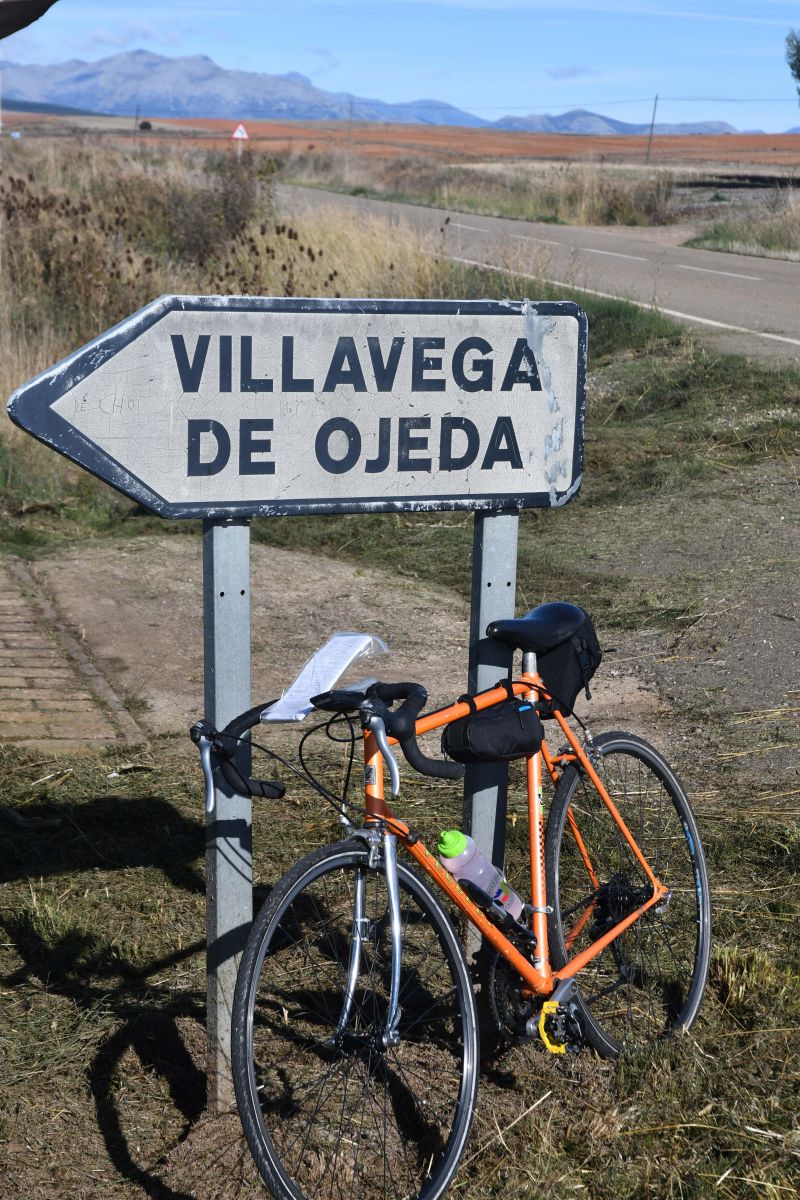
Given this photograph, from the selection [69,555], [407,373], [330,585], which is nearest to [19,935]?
[407,373]

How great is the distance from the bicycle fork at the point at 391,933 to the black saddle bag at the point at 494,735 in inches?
11.5

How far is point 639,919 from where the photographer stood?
10.9 ft

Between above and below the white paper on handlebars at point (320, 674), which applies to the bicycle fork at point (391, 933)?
below

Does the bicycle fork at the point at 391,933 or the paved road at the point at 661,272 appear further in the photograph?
the paved road at the point at 661,272

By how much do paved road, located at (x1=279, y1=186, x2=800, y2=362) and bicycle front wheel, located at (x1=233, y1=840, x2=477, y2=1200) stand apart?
7.98 m

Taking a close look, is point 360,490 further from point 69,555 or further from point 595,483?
point 595,483

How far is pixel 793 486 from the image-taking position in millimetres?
7598

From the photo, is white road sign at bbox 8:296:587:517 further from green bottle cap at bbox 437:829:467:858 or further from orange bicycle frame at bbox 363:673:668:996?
green bottle cap at bbox 437:829:467:858

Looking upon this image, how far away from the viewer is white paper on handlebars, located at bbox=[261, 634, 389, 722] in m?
2.42

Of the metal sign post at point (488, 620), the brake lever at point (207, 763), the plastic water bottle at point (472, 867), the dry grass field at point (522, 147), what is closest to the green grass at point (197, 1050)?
the plastic water bottle at point (472, 867)

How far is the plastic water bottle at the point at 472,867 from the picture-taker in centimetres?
262

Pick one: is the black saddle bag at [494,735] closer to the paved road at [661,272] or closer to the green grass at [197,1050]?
the green grass at [197,1050]

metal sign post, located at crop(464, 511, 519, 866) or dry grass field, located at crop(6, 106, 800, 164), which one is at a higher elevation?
dry grass field, located at crop(6, 106, 800, 164)

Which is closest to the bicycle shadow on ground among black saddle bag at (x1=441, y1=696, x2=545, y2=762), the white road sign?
black saddle bag at (x1=441, y1=696, x2=545, y2=762)
